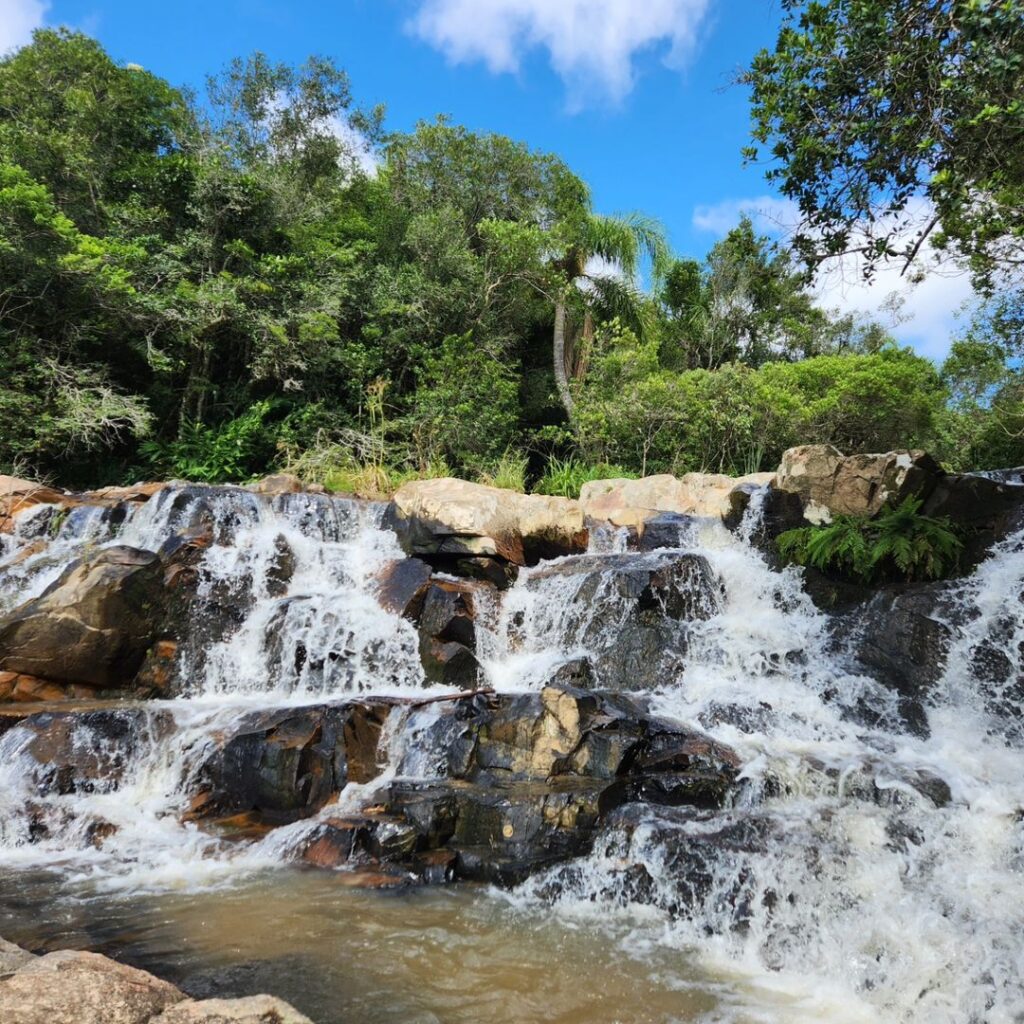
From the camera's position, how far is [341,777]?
5.68 metres

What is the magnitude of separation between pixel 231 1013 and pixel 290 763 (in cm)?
406

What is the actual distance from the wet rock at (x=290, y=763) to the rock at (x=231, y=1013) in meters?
3.85

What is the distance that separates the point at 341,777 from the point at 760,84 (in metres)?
6.68

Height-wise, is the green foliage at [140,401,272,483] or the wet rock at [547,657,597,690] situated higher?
→ the green foliage at [140,401,272,483]

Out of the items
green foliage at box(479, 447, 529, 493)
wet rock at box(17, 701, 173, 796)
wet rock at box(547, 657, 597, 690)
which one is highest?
green foliage at box(479, 447, 529, 493)

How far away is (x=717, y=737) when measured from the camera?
6.05 meters

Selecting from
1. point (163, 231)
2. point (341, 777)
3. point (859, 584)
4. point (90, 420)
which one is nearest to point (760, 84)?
point (859, 584)

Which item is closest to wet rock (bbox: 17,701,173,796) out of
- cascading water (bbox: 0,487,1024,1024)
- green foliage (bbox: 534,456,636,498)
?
cascading water (bbox: 0,487,1024,1024)

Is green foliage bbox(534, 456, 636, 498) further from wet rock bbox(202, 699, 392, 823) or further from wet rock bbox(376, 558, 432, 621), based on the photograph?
wet rock bbox(202, 699, 392, 823)

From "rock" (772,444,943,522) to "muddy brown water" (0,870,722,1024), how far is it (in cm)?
679

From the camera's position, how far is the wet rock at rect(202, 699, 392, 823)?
552 centimetres

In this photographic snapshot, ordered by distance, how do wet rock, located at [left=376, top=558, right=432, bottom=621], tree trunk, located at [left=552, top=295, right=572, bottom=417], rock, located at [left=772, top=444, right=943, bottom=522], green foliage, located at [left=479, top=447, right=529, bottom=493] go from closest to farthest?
wet rock, located at [left=376, top=558, right=432, bottom=621], rock, located at [left=772, top=444, right=943, bottom=522], green foliage, located at [left=479, top=447, right=529, bottom=493], tree trunk, located at [left=552, top=295, right=572, bottom=417]

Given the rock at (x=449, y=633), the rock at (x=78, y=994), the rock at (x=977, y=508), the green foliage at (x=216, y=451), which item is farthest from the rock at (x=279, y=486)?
the rock at (x=78, y=994)

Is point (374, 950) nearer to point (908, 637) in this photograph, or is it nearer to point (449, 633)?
point (449, 633)
